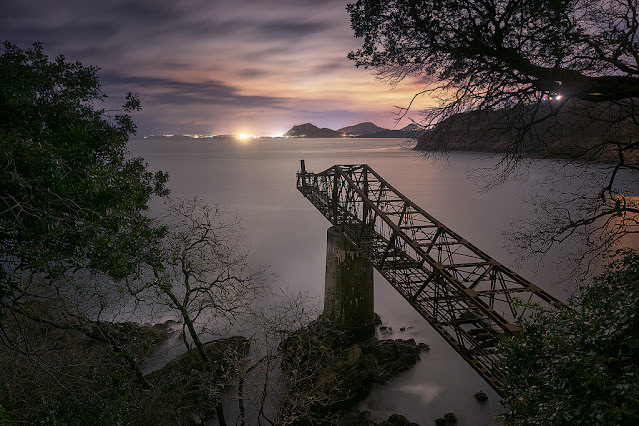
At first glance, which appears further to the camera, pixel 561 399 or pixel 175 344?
pixel 175 344

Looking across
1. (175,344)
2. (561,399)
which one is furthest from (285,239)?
(561,399)

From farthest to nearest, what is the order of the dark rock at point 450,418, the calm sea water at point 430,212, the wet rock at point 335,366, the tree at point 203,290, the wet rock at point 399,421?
the calm sea water at point 430,212, the dark rock at point 450,418, the wet rock at point 335,366, the wet rock at point 399,421, the tree at point 203,290

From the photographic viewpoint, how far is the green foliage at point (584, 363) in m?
3.84

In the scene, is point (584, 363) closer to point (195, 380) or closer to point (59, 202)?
point (59, 202)

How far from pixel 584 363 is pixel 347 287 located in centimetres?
1359

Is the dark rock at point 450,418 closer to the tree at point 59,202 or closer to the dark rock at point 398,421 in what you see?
the dark rock at point 398,421

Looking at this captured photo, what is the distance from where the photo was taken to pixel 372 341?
18750mm

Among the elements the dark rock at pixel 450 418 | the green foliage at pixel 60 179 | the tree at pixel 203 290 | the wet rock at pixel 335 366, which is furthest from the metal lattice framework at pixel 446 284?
the green foliage at pixel 60 179

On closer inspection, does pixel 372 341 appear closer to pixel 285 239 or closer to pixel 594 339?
pixel 594 339

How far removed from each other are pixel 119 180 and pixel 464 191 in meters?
66.5

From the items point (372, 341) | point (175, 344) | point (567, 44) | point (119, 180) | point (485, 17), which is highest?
point (485, 17)

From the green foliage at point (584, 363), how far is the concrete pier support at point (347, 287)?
Answer: 37.2 ft

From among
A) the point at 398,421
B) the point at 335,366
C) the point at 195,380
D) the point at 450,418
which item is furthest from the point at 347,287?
the point at 195,380

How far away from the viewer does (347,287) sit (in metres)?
17.4
